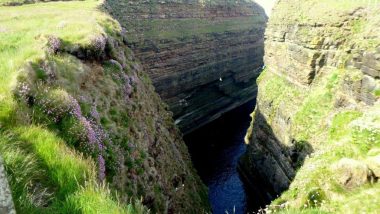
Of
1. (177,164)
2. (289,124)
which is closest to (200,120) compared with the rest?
(289,124)

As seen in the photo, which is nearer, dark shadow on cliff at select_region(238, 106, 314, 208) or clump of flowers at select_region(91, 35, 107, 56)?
clump of flowers at select_region(91, 35, 107, 56)

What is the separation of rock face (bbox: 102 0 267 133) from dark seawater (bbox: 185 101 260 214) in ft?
8.22

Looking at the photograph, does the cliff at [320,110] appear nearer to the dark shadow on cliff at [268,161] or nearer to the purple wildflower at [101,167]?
the dark shadow on cliff at [268,161]

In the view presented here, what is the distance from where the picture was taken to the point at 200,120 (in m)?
63.7

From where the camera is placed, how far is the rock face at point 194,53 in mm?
56250

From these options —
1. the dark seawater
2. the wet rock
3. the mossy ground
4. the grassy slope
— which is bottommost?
the dark seawater

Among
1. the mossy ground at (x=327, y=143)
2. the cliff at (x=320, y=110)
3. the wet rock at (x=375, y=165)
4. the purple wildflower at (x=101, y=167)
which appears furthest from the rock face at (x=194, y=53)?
the wet rock at (x=375, y=165)

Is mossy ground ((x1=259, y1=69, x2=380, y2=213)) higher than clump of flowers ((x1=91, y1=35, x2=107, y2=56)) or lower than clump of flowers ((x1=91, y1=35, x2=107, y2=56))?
lower

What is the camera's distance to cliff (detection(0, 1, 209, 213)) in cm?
741

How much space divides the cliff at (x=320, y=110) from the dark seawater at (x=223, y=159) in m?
2.94

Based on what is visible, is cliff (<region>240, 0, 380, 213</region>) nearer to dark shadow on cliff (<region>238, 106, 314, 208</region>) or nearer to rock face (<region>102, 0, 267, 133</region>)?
dark shadow on cliff (<region>238, 106, 314, 208</region>)

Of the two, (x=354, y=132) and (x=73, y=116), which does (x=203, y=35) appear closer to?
(x=354, y=132)

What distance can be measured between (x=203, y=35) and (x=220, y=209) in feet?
138

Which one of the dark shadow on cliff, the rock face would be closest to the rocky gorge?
the dark shadow on cliff
